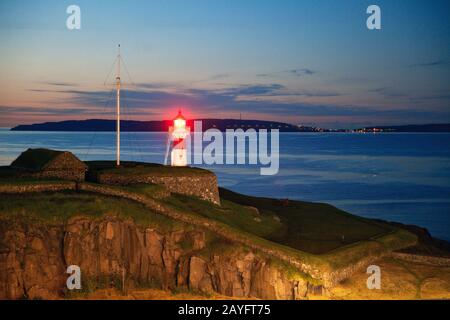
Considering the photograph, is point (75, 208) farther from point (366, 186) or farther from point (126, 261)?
point (366, 186)

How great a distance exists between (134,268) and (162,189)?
7.10m

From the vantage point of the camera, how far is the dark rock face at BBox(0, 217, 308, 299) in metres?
28.2

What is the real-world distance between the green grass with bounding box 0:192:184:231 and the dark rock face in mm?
404

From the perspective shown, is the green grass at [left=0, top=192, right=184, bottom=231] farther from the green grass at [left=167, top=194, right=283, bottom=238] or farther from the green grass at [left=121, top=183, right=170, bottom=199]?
the green grass at [left=167, top=194, right=283, bottom=238]

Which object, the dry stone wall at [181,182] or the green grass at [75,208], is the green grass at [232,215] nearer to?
the dry stone wall at [181,182]

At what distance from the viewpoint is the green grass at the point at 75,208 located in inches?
1154

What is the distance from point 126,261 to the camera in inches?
1181

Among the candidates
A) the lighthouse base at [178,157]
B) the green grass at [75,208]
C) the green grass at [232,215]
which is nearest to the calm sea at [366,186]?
the green grass at [232,215]

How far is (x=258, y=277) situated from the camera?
1168 inches

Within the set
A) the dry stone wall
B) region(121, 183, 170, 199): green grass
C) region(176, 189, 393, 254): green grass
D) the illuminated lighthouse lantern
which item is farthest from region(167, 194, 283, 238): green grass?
the illuminated lighthouse lantern

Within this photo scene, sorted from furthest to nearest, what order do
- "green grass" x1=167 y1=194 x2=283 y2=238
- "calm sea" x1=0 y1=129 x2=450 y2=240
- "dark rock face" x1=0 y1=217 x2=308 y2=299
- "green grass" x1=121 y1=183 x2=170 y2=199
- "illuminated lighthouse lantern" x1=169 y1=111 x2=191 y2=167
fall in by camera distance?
"calm sea" x1=0 y1=129 x2=450 y2=240 < "illuminated lighthouse lantern" x1=169 y1=111 x2=191 y2=167 < "green grass" x1=167 y1=194 x2=283 y2=238 < "green grass" x1=121 y1=183 x2=170 y2=199 < "dark rock face" x1=0 y1=217 x2=308 y2=299

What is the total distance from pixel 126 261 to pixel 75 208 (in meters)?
3.68
